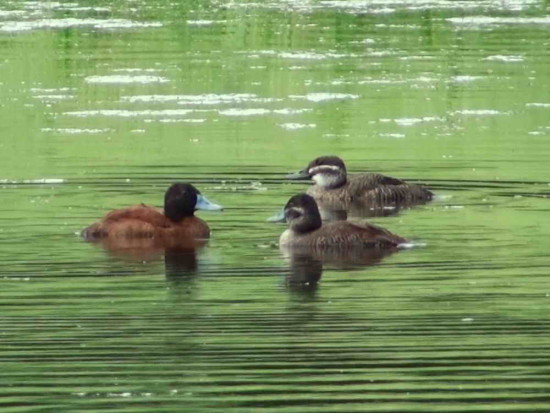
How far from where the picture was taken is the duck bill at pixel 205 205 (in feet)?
51.5

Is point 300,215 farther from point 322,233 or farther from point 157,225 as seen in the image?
point 157,225

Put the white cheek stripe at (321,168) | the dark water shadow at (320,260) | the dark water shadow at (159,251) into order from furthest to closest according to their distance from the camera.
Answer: the white cheek stripe at (321,168)
the dark water shadow at (159,251)
the dark water shadow at (320,260)

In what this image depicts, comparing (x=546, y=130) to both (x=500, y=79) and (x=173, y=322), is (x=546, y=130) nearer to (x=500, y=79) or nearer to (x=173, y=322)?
(x=500, y=79)

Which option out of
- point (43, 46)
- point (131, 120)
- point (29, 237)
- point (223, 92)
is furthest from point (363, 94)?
point (29, 237)

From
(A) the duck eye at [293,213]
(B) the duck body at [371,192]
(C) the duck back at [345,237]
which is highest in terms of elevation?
(A) the duck eye at [293,213]

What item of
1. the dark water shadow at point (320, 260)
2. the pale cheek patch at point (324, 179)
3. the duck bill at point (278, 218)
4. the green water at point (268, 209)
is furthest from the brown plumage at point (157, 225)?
the pale cheek patch at point (324, 179)

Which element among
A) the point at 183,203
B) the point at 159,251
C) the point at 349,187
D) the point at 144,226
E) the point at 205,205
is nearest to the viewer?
the point at 159,251

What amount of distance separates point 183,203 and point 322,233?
1303 mm

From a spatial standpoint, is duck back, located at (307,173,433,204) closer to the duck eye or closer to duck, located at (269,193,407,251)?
duck, located at (269,193,407,251)

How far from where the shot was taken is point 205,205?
15742 millimetres

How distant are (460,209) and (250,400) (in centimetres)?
766

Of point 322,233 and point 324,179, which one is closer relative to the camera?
point 322,233

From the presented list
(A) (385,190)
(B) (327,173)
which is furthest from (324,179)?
(A) (385,190)

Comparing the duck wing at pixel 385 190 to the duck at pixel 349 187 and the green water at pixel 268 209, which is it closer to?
the duck at pixel 349 187
